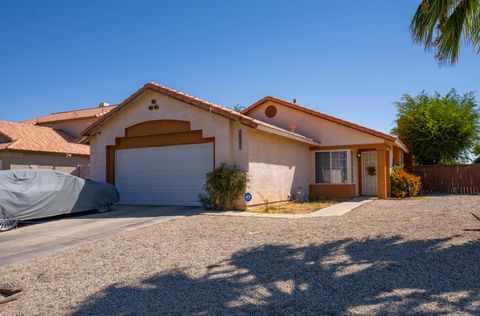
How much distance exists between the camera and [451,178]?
21562 millimetres

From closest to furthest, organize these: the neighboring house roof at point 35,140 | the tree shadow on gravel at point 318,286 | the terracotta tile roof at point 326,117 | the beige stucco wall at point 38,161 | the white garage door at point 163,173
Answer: the tree shadow on gravel at point 318,286 → the white garage door at point 163,173 → the terracotta tile roof at point 326,117 → the beige stucco wall at point 38,161 → the neighboring house roof at point 35,140

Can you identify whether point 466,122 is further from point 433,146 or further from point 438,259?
point 438,259

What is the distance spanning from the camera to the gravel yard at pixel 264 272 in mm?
4449

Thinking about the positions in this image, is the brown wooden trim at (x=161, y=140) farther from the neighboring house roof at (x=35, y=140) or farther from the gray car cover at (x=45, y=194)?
the neighboring house roof at (x=35, y=140)

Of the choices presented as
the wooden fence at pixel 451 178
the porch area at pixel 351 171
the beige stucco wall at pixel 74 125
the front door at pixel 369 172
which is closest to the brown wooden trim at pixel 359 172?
the porch area at pixel 351 171

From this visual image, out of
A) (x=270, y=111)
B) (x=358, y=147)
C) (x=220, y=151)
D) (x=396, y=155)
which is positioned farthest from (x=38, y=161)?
(x=396, y=155)

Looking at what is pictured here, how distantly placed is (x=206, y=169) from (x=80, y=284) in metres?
8.42

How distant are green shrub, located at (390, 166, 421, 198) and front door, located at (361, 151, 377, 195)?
36.0 inches

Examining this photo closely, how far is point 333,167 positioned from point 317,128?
1988 millimetres

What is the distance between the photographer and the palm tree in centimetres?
726

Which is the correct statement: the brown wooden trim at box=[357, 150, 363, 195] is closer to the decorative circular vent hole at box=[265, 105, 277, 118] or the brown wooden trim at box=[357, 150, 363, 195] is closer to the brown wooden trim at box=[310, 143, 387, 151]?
the brown wooden trim at box=[310, 143, 387, 151]

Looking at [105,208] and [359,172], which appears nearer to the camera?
[105,208]

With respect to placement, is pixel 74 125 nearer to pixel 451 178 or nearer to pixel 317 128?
pixel 317 128

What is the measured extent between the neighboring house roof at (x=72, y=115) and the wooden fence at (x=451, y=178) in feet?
72.6
